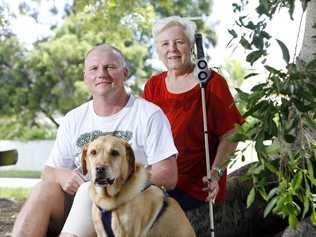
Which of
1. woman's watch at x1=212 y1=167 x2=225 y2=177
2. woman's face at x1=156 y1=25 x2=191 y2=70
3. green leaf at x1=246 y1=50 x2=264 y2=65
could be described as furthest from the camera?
woman's face at x1=156 y1=25 x2=191 y2=70

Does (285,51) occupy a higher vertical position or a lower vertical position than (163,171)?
A: higher

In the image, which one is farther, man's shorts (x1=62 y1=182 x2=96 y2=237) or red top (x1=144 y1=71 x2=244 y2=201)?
red top (x1=144 y1=71 x2=244 y2=201)

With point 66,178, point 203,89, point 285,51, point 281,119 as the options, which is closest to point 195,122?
point 203,89

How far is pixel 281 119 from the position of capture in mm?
3061

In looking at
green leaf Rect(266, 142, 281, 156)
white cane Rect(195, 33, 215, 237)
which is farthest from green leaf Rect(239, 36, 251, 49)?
white cane Rect(195, 33, 215, 237)

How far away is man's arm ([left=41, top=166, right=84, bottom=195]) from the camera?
380 centimetres

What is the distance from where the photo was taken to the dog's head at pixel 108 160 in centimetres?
336

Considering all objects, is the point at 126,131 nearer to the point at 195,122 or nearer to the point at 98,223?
the point at 98,223

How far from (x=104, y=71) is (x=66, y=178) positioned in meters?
0.64

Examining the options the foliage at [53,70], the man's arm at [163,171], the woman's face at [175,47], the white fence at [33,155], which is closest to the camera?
the man's arm at [163,171]

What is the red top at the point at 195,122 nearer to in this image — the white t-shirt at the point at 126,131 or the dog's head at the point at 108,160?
the white t-shirt at the point at 126,131

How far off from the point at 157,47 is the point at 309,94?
196 centimetres

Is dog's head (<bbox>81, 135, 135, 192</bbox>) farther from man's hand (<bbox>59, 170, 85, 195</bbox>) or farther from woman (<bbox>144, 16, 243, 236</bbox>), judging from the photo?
woman (<bbox>144, 16, 243, 236</bbox>)

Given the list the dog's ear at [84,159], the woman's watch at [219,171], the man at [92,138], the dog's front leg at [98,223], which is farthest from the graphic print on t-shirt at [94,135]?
the woman's watch at [219,171]
